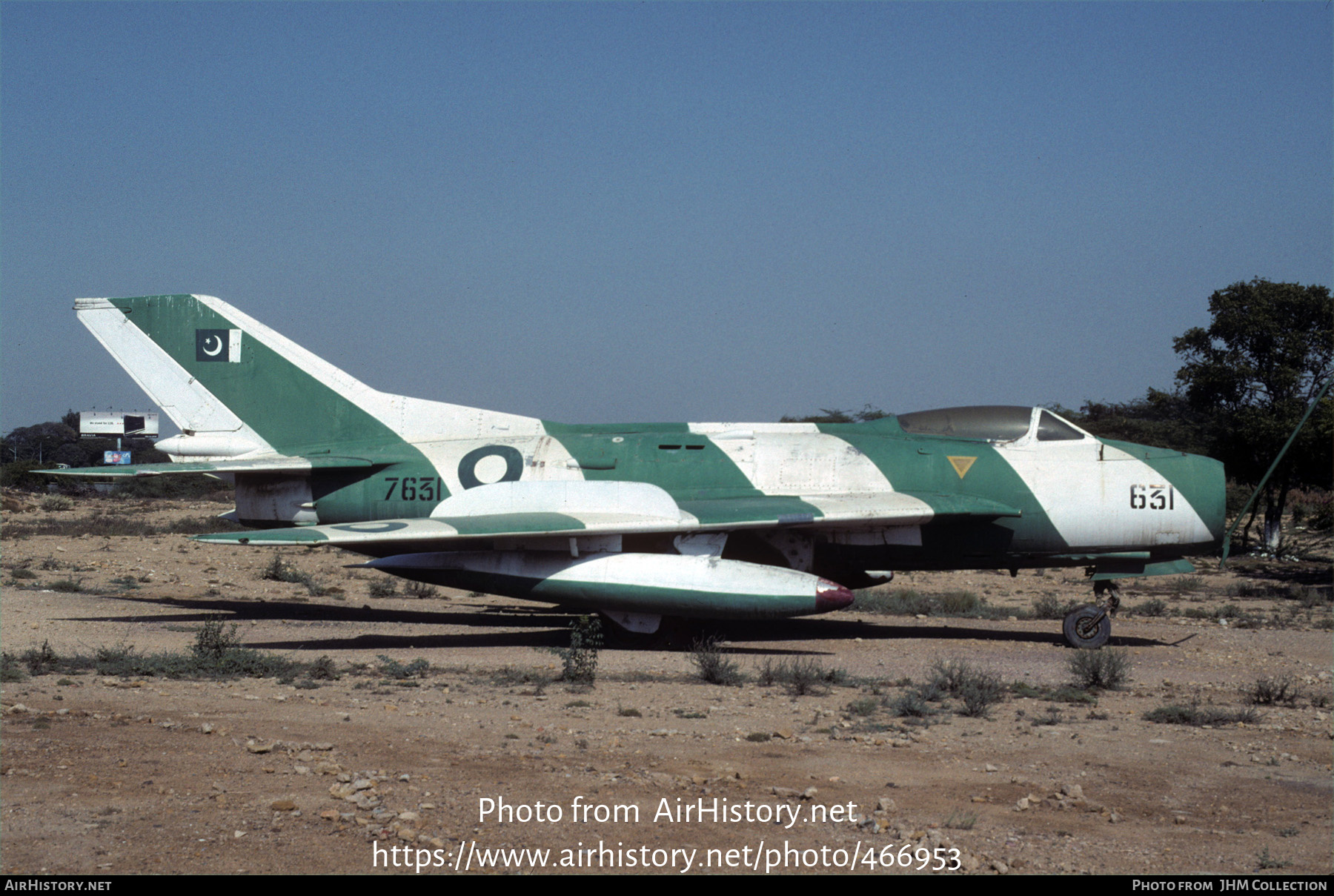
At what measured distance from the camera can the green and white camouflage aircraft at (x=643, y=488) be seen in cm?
1332

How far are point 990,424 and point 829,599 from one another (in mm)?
Result: 3983

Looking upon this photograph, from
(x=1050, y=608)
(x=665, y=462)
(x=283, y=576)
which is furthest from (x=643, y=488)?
(x=283, y=576)

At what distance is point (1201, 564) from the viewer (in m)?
29.2

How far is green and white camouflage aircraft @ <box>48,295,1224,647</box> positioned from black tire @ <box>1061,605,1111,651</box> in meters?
0.03

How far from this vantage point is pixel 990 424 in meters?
15.0

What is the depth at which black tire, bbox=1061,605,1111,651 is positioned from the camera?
46.6ft

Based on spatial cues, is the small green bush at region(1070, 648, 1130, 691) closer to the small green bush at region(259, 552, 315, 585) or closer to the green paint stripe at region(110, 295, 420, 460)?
the green paint stripe at region(110, 295, 420, 460)

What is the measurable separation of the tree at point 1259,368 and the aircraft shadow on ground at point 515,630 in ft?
45.3

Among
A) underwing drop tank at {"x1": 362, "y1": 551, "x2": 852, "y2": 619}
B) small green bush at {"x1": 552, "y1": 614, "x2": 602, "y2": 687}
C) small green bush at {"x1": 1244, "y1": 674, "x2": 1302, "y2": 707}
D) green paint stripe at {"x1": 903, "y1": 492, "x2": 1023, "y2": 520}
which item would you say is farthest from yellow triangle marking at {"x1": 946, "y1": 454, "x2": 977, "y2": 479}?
small green bush at {"x1": 552, "y1": 614, "x2": 602, "y2": 687}

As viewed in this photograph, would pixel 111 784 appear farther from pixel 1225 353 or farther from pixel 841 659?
pixel 1225 353

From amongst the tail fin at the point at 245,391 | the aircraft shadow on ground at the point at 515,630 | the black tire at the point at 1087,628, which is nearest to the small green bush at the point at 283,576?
the aircraft shadow on ground at the point at 515,630

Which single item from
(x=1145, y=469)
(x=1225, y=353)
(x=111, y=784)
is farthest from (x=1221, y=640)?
(x=1225, y=353)

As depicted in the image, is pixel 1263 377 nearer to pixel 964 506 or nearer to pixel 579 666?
pixel 964 506

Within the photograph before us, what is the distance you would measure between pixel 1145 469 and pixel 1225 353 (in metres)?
17.2
